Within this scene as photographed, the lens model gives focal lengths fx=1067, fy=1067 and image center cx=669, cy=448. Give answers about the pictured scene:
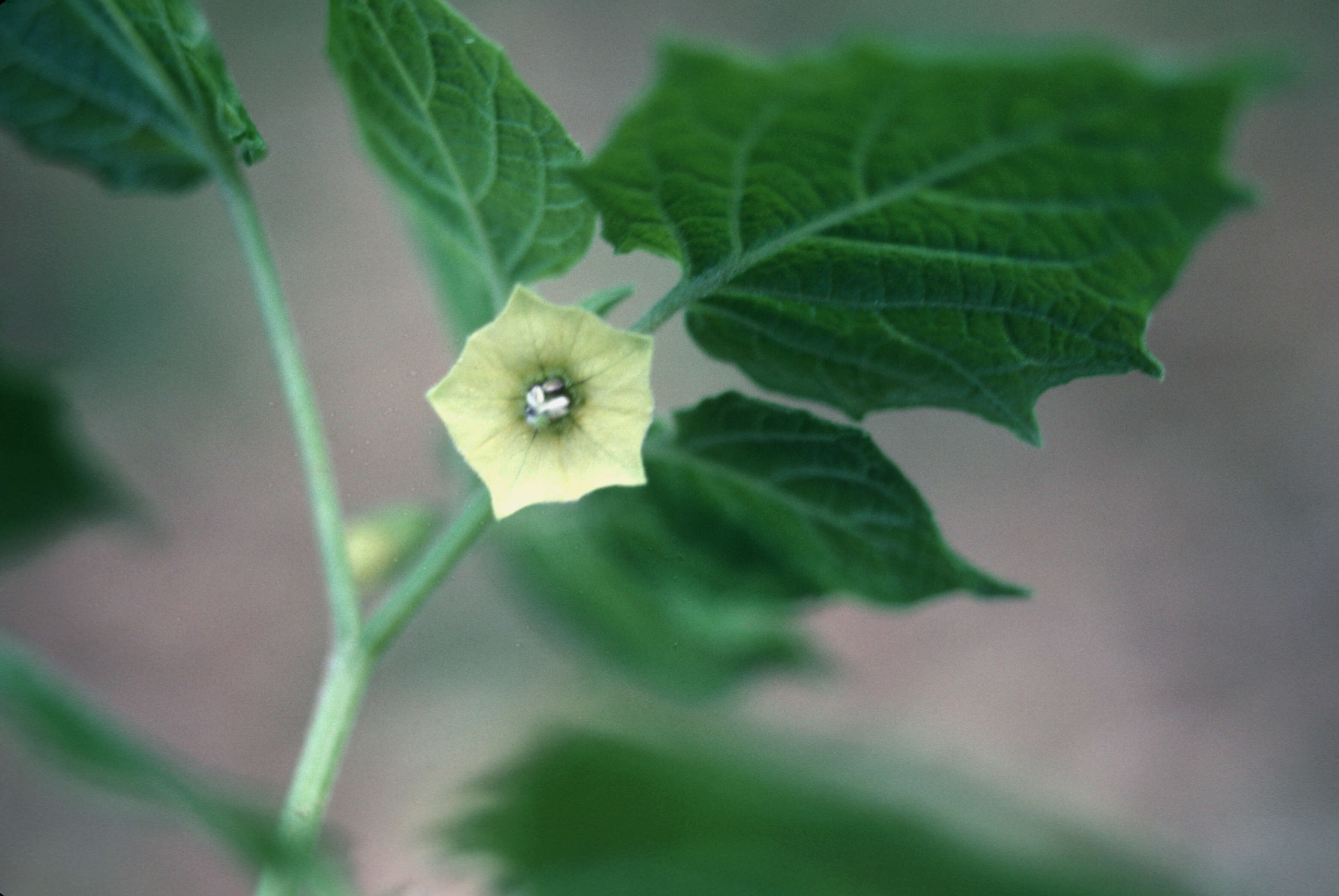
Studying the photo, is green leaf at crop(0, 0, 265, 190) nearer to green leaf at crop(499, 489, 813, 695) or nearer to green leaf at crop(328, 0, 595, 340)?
green leaf at crop(328, 0, 595, 340)

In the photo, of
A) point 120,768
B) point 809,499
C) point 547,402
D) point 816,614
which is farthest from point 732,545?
point 816,614

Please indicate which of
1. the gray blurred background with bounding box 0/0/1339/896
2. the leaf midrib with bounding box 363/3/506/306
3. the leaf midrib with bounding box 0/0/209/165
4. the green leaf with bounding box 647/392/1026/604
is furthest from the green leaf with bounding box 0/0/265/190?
the gray blurred background with bounding box 0/0/1339/896

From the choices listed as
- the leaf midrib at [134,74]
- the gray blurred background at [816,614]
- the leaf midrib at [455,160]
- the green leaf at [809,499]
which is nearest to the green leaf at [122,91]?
the leaf midrib at [134,74]

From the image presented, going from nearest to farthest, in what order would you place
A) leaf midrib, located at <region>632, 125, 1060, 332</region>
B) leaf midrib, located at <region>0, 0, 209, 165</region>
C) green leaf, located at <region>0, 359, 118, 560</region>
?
leaf midrib, located at <region>632, 125, 1060, 332</region> → leaf midrib, located at <region>0, 0, 209, 165</region> → green leaf, located at <region>0, 359, 118, 560</region>

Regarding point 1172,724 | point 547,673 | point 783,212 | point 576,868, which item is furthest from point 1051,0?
point 576,868

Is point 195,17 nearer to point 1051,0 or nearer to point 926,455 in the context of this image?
point 926,455

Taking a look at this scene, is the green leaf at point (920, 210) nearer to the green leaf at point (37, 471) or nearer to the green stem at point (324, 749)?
the green stem at point (324, 749)
